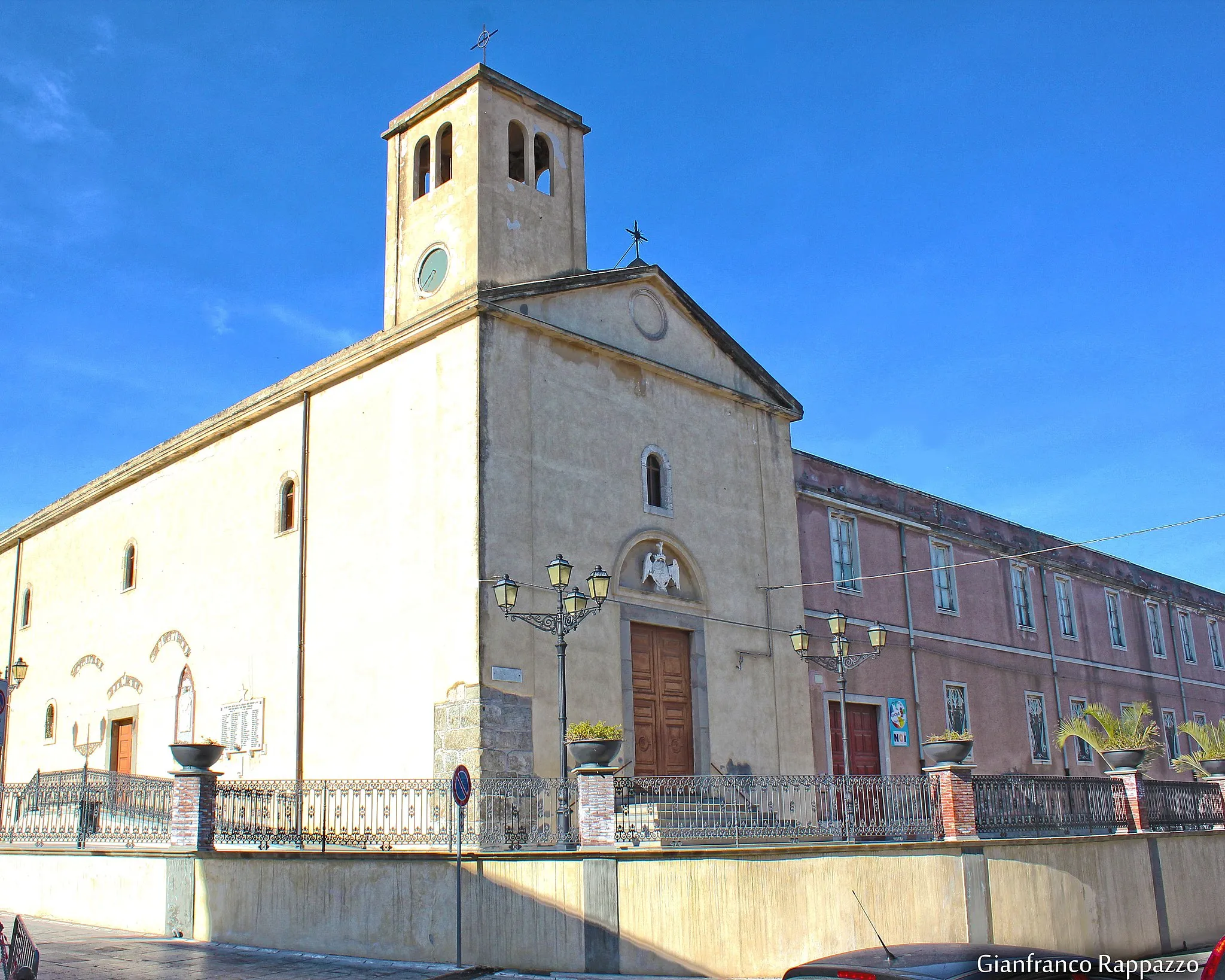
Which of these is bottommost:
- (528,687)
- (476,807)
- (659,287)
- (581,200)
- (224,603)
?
(476,807)

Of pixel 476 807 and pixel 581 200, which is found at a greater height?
pixel 581 200

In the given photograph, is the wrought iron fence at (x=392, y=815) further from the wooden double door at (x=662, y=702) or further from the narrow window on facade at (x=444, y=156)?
the narrow window on facade at (x=444, y=156)

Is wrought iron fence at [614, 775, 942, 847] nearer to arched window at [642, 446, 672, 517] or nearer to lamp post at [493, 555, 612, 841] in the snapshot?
lamp post at [493, 555, 612, 841]

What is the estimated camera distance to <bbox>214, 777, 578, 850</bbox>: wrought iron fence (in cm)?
1503

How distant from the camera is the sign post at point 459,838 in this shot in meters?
13.3

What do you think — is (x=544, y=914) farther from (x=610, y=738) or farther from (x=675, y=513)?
(x=675, y=513)

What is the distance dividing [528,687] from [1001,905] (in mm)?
7129

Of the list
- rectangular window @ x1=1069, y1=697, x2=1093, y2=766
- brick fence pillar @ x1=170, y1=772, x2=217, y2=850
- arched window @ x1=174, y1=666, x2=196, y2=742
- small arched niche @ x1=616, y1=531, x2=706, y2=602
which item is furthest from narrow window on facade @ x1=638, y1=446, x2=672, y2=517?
rectangular window @ x1=1069, y1=697, x2=1093, y2=766

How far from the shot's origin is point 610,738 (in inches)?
563

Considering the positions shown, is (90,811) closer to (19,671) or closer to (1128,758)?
(19,671)

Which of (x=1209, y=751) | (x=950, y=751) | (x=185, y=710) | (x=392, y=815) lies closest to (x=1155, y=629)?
(x=1209, y=751)

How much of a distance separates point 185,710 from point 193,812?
7.98m

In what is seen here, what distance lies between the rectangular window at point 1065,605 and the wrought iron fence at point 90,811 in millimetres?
22894

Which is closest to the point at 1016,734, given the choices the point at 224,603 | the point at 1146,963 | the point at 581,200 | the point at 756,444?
the point at 756,444
